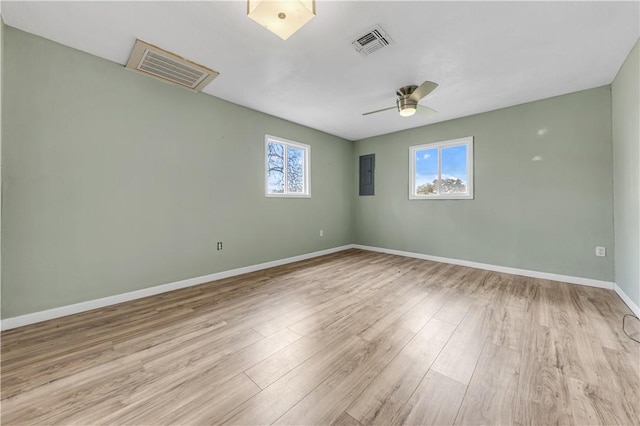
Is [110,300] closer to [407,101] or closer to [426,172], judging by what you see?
[407,101]

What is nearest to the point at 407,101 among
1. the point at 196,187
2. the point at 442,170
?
the point at 442,170

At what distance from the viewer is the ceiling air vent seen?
236 cm

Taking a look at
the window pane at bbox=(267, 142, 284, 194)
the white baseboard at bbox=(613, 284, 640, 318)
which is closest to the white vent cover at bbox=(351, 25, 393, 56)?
the window pane at bbox=(267, 142, 284, 194)

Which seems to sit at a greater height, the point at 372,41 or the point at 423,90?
the point at 372,41

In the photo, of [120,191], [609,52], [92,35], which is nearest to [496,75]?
[609,52]

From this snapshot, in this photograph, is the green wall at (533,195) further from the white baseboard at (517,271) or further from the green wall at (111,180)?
the green wall at (111,180)

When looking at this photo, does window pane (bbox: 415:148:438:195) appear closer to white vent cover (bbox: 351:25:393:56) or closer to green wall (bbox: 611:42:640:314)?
green wall (bbox: 611:42:640:314)

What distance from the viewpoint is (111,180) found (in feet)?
8.38

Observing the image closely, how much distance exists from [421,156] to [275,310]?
4012 mm

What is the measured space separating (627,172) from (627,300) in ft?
4.46

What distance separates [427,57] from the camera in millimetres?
2463

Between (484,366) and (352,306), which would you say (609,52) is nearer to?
(484,366)

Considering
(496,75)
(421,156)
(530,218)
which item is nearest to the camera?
(496,75)

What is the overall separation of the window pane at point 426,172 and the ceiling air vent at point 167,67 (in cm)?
383
